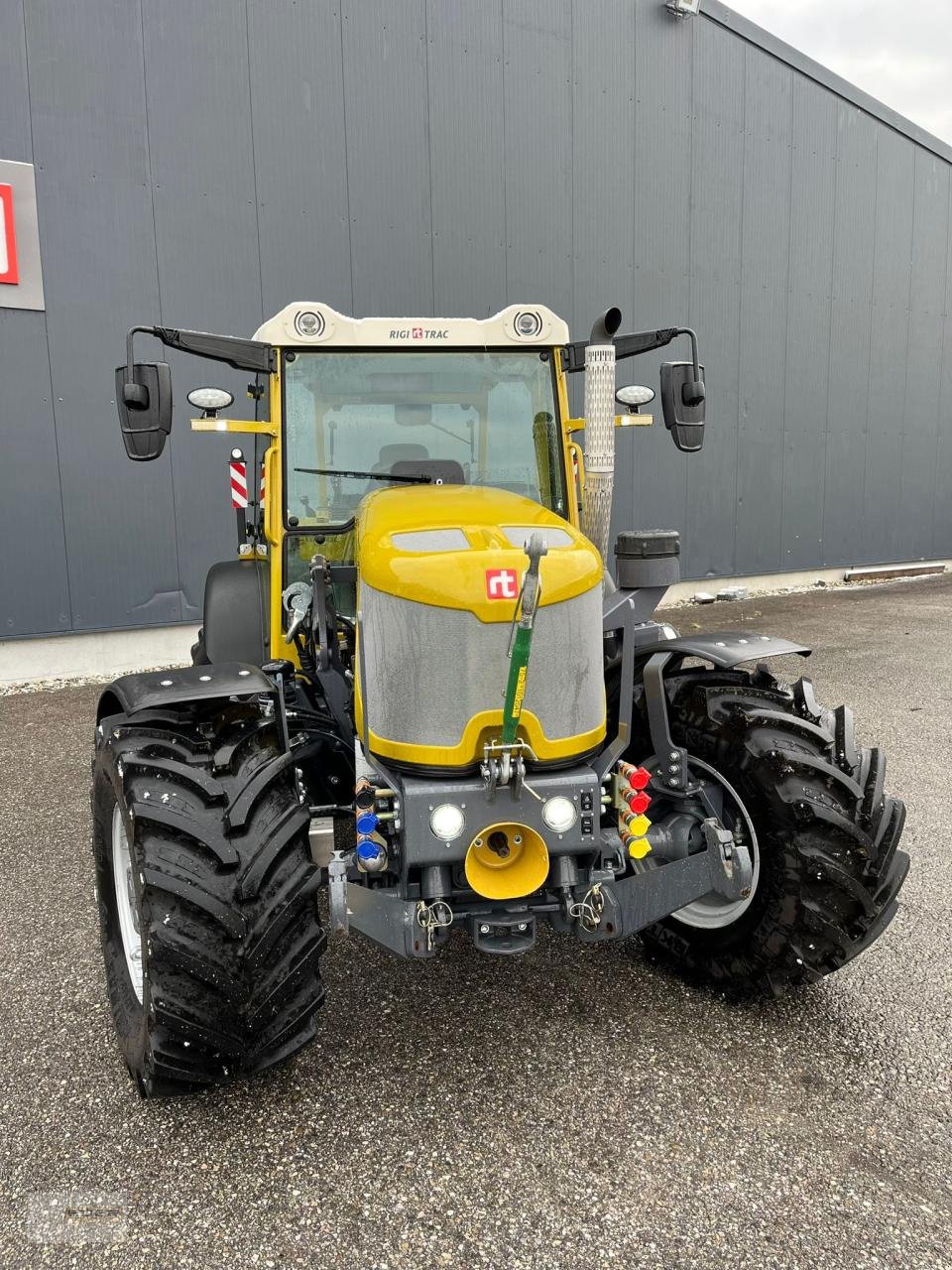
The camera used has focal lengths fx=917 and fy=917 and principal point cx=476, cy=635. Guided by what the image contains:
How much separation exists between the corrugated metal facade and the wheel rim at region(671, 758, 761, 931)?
6032 mm

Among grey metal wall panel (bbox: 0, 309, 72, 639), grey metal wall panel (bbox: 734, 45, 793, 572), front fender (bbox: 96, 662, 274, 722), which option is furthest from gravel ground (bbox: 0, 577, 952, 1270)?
grey metal wall panel (bbox: 734, 45, 793, 572)

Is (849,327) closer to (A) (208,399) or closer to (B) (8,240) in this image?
(B) (8,240)

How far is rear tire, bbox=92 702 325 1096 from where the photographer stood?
2.11 metres

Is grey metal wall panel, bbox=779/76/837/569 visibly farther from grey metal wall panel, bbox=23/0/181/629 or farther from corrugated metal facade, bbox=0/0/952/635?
grey metal wall panel, bbox=23/0/181/629

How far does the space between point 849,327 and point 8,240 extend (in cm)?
1083

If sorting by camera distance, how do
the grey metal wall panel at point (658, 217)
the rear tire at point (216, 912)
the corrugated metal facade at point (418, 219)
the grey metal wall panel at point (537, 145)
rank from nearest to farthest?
the rear tire at point (216, 912)
the corrugated metal facade at point (418, 219)
the grey metal wall panel at point (537, 145)
the grey metal wall panel at point (658, 217)

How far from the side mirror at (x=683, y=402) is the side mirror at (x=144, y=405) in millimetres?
1778

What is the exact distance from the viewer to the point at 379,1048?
2.58m

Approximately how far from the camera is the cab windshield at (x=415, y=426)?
3336 mm

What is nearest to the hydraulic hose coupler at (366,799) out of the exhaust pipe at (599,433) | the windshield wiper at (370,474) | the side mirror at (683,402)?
the exhaust pipe at (599,433)

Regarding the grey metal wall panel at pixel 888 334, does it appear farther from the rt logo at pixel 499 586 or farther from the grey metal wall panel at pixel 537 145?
the rt logo at pixel 499 586

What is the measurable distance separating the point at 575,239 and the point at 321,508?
745 cm

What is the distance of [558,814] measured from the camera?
2254mm

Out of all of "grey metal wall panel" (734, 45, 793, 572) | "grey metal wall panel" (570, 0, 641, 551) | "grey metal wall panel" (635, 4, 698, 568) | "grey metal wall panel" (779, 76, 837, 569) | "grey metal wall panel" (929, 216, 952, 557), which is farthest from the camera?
"grey metal wall panel" (929, 216, 952, 557)
